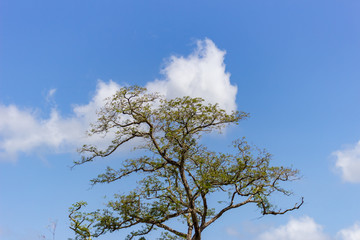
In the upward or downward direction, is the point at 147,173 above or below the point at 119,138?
below

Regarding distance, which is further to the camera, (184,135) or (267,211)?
(267,211)

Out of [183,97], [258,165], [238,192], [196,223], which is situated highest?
[183,97]

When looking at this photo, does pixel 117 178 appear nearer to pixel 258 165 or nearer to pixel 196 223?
pixel 196 223

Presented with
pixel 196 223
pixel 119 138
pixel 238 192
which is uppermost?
pixel 119 138

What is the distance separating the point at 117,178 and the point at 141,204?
1827 millimetres

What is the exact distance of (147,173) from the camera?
1842 cm

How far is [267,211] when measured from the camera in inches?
739

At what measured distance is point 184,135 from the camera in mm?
17531

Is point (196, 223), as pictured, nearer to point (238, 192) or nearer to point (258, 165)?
point (238, 192)

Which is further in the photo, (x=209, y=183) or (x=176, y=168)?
(x=176, y=168)

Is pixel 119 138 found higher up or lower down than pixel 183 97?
lower down

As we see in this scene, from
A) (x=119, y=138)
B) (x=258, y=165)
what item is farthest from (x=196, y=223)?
(x=119, y=138)

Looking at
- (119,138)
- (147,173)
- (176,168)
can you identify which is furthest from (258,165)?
(119,138)

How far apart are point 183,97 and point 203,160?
3228 millimetres
